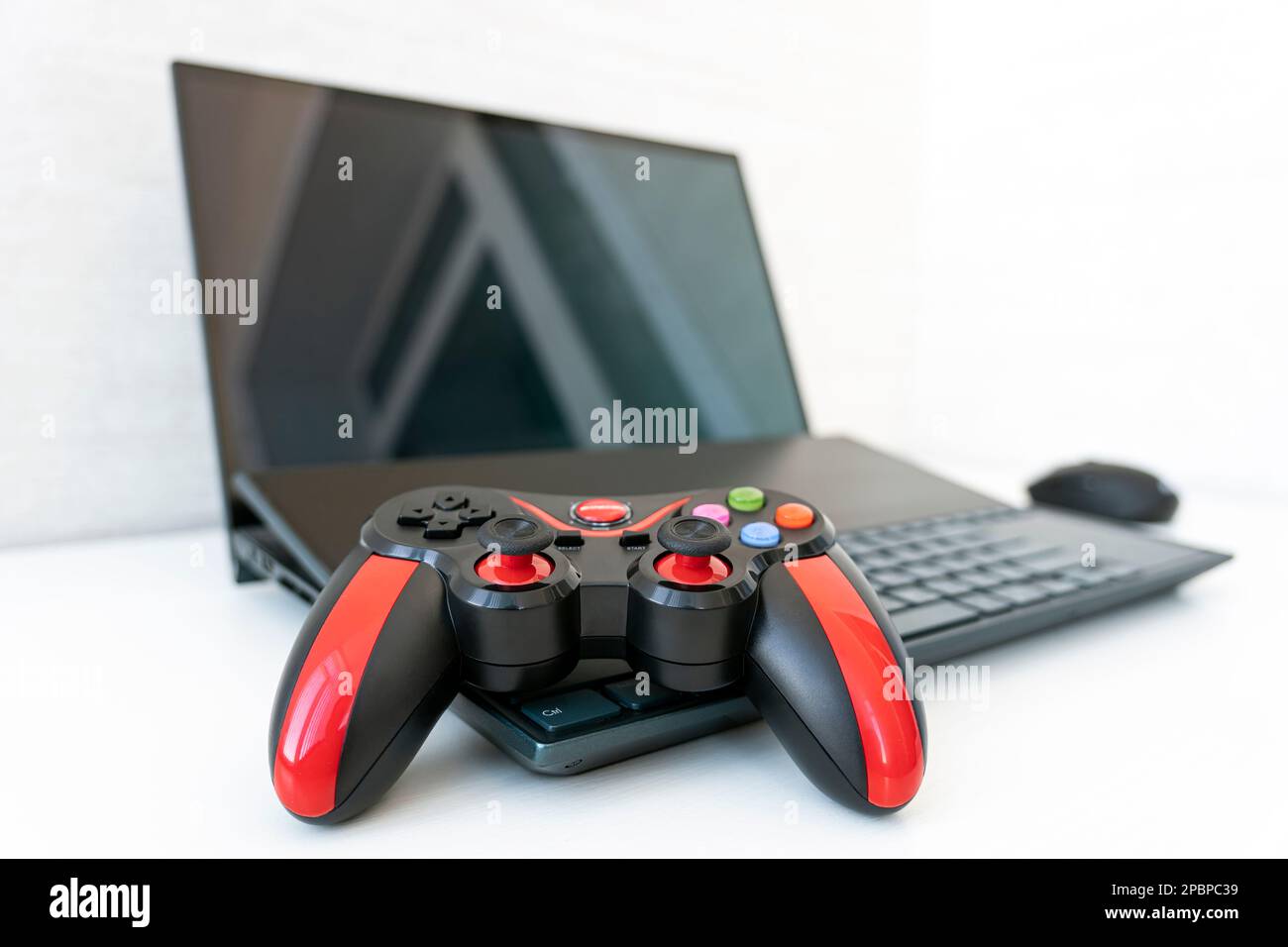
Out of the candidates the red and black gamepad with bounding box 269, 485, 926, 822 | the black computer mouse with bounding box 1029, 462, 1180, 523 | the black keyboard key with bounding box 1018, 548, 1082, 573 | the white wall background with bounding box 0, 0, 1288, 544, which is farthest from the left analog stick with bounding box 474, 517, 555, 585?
the black computer mouse with bounding box 1029, 462, 1180, 523

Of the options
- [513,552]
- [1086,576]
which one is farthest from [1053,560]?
[513,552]

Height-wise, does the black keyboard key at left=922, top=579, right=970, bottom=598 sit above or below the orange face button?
below

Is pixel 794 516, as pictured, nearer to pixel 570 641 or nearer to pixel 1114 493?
pixel 570 641

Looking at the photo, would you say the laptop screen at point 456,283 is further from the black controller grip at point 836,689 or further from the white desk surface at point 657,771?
the black controller grip at point 836,689

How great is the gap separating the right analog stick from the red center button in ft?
0.14

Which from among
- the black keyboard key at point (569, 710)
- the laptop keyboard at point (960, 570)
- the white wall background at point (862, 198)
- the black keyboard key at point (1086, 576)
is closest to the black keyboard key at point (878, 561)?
the laptop keyboard at point (960, 570)

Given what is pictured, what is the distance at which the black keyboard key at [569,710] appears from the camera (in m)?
0.31

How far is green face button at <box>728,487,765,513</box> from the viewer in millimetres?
377

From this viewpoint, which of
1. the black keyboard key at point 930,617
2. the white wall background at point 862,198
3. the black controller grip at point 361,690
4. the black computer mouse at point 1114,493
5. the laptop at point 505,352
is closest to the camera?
the black controller grip at point 361,690

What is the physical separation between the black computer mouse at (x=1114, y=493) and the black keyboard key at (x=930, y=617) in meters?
0.42

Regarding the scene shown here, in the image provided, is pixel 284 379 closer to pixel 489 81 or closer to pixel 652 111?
pixel 489 81

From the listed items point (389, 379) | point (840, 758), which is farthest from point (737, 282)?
point (840, 758)

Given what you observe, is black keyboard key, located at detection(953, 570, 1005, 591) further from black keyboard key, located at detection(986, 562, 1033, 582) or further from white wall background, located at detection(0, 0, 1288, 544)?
white wall background, located at detection(0, 0, 1288, 544)

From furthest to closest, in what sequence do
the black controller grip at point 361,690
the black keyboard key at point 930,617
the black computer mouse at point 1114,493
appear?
1. the black computer mouse at point 1114,493
2. the black keyboard key at point 930,617
3. the black controller grip at point 361,690
